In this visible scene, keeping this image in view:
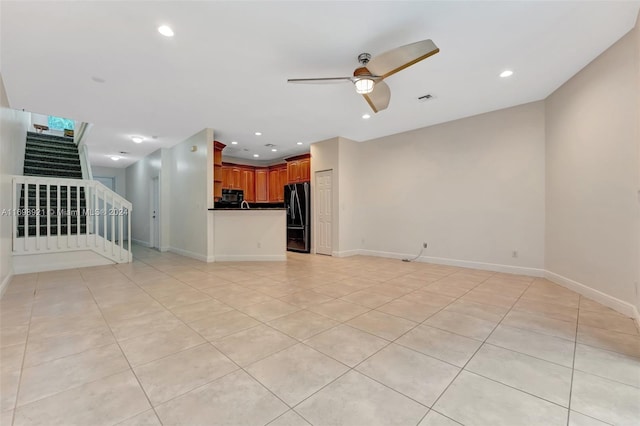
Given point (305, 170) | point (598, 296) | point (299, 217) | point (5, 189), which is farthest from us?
point (305, 170)

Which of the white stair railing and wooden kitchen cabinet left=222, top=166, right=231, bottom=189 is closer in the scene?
the white stair railing

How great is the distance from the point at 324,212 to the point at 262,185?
304cm

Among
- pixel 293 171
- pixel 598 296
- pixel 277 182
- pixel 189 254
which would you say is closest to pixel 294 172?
pixel 293 171

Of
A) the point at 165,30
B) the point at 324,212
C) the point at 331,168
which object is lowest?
the point at 324,212

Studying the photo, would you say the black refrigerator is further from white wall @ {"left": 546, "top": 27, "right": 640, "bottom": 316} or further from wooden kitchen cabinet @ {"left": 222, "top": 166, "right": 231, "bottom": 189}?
white wall @ {"left": 546, "top": 27, "right": 640, "bottom": 316}

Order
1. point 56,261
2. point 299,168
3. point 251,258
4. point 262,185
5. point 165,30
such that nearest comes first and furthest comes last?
point 165,30, point 56,261, point 251,258, point 299,168, point 262,185

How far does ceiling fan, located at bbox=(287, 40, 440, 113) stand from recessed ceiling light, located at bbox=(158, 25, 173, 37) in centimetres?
113

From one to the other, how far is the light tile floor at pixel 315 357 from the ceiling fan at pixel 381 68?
89.5 inches

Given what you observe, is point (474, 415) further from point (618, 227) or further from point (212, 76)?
point (212, 76)

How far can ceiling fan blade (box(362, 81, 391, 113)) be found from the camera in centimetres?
288

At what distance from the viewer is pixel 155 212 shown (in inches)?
289

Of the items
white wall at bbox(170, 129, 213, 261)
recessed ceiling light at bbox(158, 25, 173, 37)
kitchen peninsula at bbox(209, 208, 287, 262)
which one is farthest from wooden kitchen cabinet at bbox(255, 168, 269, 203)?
recessed ceiling light at bbox(158, 25, 173, 37)

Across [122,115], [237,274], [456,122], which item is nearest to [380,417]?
[237,274]

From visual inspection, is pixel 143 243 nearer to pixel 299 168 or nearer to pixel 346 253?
pixel 299 168
